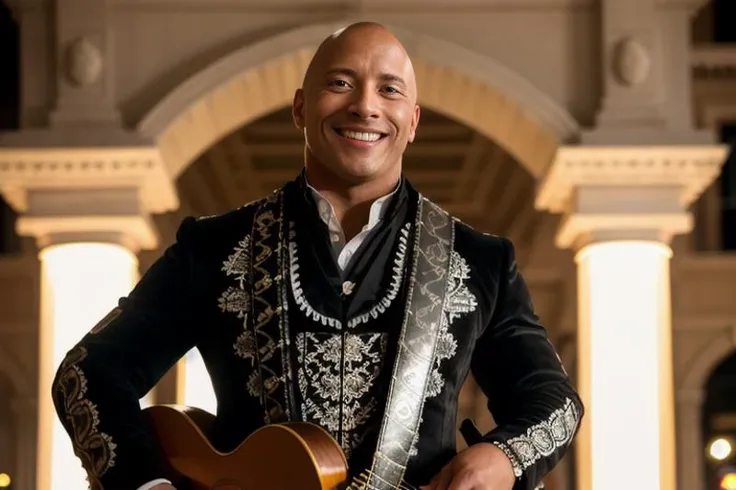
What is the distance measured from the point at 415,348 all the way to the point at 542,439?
0.82ft

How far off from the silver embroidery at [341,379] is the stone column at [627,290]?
10021 mm

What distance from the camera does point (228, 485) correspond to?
299cm

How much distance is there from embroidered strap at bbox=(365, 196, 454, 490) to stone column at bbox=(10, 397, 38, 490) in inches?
861

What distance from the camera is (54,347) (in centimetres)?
1326

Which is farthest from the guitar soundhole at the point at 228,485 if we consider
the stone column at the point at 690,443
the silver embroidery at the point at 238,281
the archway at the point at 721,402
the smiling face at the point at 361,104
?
the archway at the point at 721,402

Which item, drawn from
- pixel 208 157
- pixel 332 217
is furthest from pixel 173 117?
pixel 332 217

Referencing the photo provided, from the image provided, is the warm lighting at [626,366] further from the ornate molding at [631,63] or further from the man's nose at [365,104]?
the man's nose at [365,104]

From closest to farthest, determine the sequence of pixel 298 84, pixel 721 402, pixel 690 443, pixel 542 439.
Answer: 1. pixel 542 439
2. pixel 298 84
3. pixel 690 443
4. pixel 721 402

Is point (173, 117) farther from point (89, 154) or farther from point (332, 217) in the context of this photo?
point (332, 217)

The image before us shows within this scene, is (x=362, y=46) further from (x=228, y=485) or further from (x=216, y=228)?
(x=228, y=485)

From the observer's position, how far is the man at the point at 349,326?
10.2 ft

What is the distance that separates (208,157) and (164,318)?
18.4m

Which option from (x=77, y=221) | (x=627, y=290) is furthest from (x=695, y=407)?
(x=77, y=221)

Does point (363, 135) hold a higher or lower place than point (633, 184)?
lower
